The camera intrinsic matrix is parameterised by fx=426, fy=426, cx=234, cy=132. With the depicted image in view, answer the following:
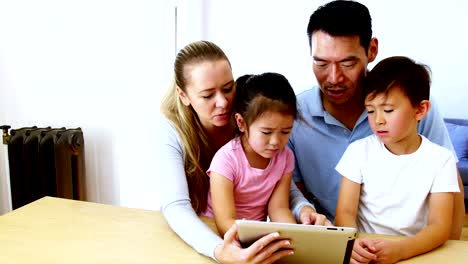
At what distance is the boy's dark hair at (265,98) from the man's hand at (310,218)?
27 cm

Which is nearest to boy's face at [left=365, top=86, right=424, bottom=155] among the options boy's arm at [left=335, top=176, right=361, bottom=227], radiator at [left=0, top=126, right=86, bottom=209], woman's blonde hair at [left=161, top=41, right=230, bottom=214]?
Result: boy's arm at [left=335, top=176, right=361, bottom=227]

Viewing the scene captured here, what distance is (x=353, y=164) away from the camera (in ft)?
4.17

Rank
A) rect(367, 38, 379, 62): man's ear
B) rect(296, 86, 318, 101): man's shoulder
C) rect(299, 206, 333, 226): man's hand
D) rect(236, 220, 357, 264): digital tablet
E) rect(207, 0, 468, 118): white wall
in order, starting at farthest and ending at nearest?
rect(207, 0, 468, 118): white wall
rect(296, 86, 318, 101): man's shoulder
rect(367, 38, 379, 62): man's ear
rect(299, 206, 333, 226): man's hand
rect(236, 220, 357, 264): digital tablet

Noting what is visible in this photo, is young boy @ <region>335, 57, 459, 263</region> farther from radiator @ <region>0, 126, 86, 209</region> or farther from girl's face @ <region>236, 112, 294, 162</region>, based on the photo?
radiator @ <region>0, 126, 86, 209</region>

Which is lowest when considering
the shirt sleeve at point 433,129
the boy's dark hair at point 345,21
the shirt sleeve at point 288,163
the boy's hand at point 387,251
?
the boy's hand at point 387,251

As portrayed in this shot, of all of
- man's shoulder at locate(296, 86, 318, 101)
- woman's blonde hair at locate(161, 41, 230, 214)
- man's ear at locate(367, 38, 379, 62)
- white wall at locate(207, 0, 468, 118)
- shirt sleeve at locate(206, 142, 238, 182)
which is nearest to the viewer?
shirt sleeve at locate(206, 142, 238, 182)

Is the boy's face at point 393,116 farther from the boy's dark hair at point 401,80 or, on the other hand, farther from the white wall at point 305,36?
the white wall at point 305,36

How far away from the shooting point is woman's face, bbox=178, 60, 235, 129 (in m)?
1.27

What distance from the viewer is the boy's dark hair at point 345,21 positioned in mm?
1383

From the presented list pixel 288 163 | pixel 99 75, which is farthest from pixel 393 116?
pixel 99 75

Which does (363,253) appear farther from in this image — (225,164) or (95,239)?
(95,239)

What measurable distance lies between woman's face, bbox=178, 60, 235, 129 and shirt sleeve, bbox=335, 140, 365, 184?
380 millimetres

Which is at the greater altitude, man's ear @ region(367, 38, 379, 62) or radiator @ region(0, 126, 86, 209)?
man's ear @ region(367, 38, 379, 62)

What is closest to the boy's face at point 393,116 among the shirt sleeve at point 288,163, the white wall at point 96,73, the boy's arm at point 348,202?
the boy's arm at point 348,202
